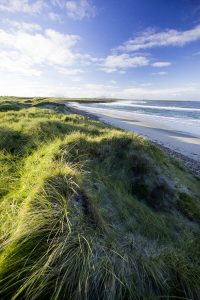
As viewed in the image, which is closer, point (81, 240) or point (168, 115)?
point (81, 240)

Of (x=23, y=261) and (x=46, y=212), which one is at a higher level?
(x=46, y=212)

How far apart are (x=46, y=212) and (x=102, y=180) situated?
8.34ft

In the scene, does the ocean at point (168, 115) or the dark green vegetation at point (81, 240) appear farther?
the ocean at point (168, 115)

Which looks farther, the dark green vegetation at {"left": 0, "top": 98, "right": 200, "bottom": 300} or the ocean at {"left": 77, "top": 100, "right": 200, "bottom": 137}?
the ocean at {"left": 77, "top": 100, "right": 200, "bottom": 137}

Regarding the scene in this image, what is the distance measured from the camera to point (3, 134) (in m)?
6.69

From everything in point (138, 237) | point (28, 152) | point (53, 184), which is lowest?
point (138, 237)

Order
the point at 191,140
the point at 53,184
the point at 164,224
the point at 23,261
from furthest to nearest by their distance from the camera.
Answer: the point at 191,140 → the point at 164,224 → the point at 53,184 → the point at 23,261

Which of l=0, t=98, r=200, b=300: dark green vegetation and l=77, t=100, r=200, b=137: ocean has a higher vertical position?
l=0, t=98, r=200, b=300: dark green vegetation

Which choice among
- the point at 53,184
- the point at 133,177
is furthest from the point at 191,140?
the point at 53,184

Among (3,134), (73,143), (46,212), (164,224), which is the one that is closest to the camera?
(46,212)

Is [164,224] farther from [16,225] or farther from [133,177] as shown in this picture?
[16,225]

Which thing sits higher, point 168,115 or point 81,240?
point 81,240

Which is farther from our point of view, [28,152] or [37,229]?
[28,152]

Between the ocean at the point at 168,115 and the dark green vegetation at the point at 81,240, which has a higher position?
the dark green vegetation at the point at 81,240
